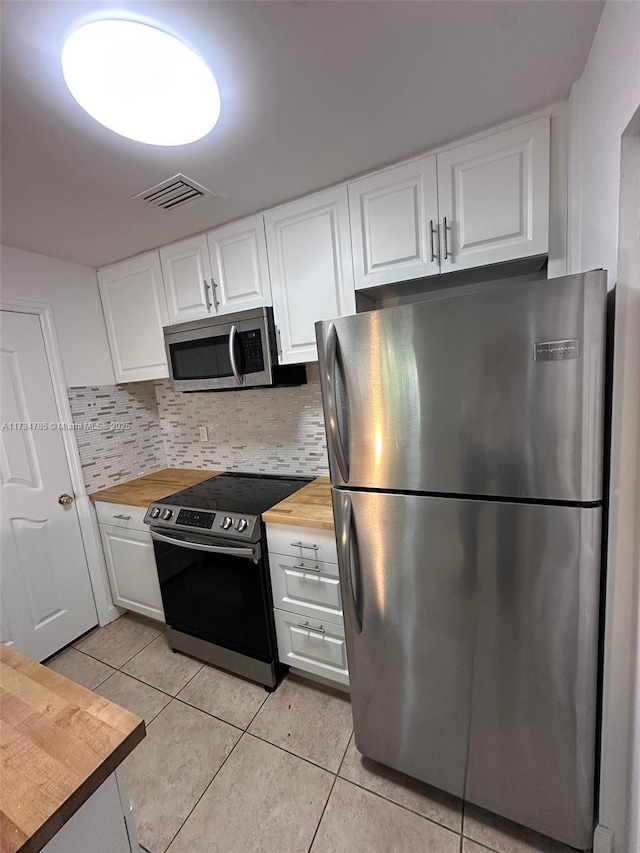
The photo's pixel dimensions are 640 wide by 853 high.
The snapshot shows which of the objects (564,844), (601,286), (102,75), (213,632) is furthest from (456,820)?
(102,75)

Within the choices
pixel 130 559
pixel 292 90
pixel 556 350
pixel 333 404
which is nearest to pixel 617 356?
pixel 556 350

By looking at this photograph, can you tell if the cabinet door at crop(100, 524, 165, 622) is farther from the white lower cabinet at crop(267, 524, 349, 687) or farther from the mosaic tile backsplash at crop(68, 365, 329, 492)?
the white lower cabinet at crop(267, 524, 349, 687)

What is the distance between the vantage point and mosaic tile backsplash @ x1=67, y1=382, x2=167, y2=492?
225 cm

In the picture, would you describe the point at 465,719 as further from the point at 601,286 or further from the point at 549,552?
the point at 601,286

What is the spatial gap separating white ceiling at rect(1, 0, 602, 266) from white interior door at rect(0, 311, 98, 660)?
2.41ft

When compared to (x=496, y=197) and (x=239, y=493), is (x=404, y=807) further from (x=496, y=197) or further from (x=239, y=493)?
(x=496, y=197)

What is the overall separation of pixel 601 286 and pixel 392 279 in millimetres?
787

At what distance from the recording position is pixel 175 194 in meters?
1.50

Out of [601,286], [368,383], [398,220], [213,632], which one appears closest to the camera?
[601,286]

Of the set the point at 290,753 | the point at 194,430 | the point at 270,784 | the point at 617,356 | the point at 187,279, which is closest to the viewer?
the point at 617,356

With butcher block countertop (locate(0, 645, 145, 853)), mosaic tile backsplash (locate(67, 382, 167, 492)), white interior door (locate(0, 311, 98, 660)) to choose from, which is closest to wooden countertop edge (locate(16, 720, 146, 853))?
butcher block countertop (locate(0, 645, 145, 853))

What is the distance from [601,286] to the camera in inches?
32.1

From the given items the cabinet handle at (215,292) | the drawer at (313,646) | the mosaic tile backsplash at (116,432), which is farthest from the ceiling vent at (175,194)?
the drawer at (313,646)

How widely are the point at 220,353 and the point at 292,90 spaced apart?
1091 mm
